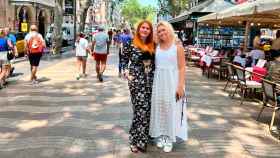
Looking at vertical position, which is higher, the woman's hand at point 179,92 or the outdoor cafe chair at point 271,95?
the woman's hand at point 179,92

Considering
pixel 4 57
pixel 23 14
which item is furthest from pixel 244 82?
pixel 23 14

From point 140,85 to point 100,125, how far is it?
211 cm

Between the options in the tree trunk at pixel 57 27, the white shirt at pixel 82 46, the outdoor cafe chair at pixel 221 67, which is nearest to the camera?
the white shirt at pixel 82 46

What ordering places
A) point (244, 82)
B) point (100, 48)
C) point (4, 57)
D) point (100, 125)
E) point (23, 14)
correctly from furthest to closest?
point (23, 14)
point (100, 48)
point (4, 57)
point (244, 82)
point (100, 125)

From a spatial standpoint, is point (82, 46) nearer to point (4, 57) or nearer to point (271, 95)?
point (4, 57)

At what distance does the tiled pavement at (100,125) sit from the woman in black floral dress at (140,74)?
325 millimetres

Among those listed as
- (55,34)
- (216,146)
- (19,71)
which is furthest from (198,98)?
(55,34)

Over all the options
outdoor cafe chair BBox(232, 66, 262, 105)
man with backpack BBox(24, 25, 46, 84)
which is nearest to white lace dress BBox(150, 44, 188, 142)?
outdoor cafe chair BBox(232, 66, 262, 105)

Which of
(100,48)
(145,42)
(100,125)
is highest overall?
(145,42)

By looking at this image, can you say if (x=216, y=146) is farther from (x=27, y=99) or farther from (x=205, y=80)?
(x=205, y=80)

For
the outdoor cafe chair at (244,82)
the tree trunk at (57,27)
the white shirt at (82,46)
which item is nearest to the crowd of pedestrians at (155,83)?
the outdoor cafe chair at (244,82)

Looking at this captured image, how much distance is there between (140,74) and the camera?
6234mm

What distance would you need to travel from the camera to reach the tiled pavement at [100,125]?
6492 mm

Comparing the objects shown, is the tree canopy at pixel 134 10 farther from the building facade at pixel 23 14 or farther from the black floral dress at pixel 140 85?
the black floral dress at pixel 140 85
